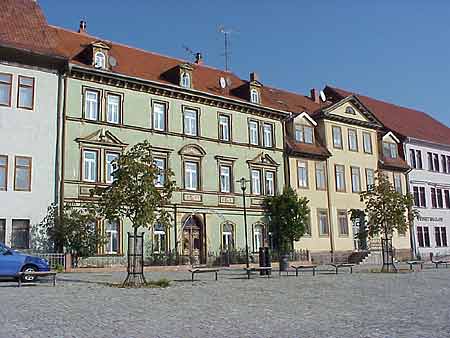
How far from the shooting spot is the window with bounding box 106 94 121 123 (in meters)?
31.6

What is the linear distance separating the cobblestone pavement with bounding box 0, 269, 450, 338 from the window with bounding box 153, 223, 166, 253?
12.7 metres

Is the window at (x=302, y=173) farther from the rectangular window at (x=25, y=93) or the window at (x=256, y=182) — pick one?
the rectangular window at (x=25, y=93)

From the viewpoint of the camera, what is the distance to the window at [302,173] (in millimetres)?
41031

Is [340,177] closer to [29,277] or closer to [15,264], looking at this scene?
[29,277]

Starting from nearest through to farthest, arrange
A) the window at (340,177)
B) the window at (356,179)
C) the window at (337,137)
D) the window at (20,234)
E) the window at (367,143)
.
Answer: the window at (20,234), the window at (340,177), the window at (337,137), the window at (356,179), the window at (367,143)

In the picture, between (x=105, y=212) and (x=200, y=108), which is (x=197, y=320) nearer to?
(x=105, y=212)

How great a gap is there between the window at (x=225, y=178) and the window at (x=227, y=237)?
2.39 m

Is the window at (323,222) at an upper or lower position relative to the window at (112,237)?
upper

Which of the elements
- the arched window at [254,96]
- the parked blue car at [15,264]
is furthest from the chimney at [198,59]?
the parked blue car at [15,264]

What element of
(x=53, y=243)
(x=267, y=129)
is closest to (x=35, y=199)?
(x=53, y=243)

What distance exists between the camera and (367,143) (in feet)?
154

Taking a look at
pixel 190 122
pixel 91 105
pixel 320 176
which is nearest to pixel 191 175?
pixel 190 122

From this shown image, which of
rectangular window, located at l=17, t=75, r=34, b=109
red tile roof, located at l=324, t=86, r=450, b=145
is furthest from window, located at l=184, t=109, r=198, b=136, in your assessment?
red tile roof, located at l=324, t=86, r=450, b=145

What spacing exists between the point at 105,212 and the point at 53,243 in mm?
9111
